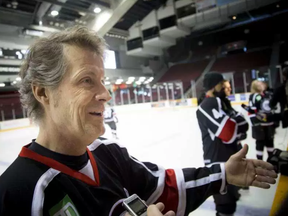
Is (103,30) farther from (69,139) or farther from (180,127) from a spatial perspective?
(180,127)

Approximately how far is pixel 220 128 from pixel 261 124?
1.33 m

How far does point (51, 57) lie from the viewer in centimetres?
60

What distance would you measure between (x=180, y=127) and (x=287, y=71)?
2356mm

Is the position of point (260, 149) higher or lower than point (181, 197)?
lower

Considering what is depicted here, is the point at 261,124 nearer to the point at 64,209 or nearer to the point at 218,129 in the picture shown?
the point at 218,129

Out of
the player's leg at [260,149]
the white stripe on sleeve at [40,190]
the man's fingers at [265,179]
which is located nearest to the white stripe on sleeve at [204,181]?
the man's fingers at [265,179]

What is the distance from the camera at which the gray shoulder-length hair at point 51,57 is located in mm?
600

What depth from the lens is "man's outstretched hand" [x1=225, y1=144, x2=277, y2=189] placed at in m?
0.80

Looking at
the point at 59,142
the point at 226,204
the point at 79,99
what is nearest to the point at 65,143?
the point at 59,142

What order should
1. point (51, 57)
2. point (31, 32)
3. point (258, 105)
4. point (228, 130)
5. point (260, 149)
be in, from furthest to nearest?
point (258, 105), point (260, 149), point (228, 130), point (31, 32), point (51, 57)

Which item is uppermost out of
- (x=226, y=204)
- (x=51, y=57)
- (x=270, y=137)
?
(x=51, y=57)

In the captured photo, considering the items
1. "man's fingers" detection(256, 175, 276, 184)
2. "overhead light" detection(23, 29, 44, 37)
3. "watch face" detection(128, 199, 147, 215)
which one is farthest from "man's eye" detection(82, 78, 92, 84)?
"man's fingers" detection(256, 175, 276, 184)

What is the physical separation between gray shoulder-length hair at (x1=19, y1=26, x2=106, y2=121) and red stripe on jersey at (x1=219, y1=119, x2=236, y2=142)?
1.11 m

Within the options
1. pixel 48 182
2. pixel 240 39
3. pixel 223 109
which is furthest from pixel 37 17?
pixel 240 39
